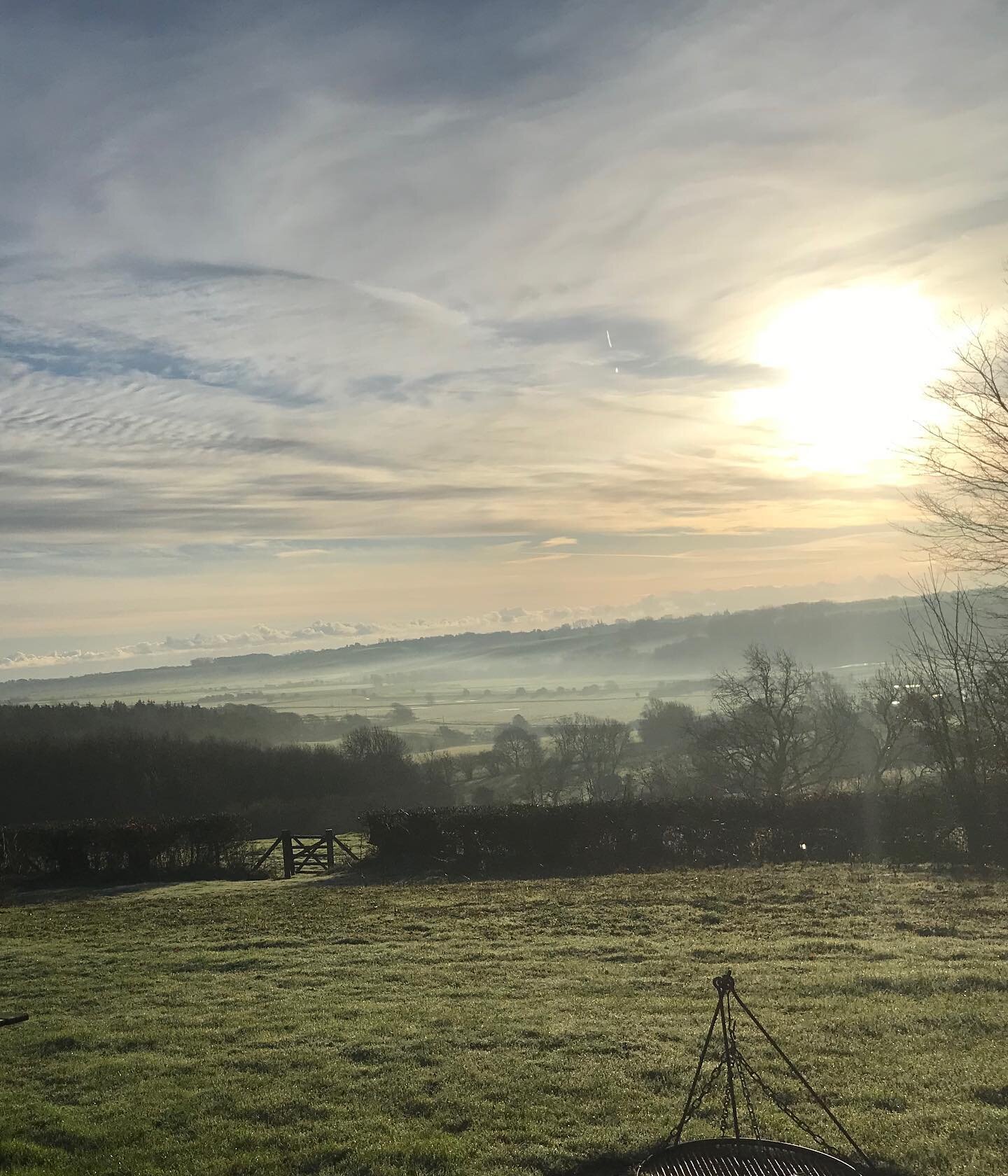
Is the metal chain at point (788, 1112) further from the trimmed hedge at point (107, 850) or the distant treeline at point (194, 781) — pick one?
the distant treeline at point (194, 781)

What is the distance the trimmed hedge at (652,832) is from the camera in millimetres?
20688

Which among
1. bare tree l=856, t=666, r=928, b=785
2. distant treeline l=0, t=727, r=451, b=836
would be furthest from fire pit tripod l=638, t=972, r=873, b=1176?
distant treeline l=0, t=727, r=451, b=836

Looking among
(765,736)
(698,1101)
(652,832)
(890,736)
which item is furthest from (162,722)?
(698,1101)

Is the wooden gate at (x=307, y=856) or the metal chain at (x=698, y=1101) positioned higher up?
the metal chain at (x=698, y=1101)

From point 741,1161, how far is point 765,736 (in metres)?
33.6

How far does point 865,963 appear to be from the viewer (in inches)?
386

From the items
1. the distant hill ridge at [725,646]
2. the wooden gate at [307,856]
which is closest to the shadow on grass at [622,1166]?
the wooden gate at [307,856]

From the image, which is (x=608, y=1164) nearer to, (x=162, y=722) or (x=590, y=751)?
(x=162, y=722)

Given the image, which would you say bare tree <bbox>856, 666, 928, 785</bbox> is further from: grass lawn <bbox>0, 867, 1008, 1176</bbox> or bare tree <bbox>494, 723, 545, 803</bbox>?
grass lawn <bbox>0, 867, 1008, 1176</bbox>

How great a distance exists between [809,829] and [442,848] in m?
9.00

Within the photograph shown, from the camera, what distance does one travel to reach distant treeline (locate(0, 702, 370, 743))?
53344mm

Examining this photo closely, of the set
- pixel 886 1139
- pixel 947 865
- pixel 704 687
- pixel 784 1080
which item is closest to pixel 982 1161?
pixel 886 1139

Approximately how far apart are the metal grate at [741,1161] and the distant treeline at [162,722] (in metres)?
49.1

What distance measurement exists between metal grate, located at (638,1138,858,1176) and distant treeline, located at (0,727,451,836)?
34.0 m
